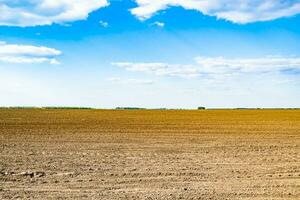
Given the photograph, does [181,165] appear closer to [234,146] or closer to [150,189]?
[150,189]

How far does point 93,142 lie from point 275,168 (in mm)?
11192

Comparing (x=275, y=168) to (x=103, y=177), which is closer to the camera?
(x=103, y=177)

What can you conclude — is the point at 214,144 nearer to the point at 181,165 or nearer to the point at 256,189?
the point at 181,165

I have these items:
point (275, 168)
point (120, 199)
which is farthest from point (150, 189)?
point (275, 168)

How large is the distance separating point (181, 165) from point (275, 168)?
2.89 metres

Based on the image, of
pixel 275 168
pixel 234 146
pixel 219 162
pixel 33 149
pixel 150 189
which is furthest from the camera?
pixel 234 146

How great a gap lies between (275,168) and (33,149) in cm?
1040

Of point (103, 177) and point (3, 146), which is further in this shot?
point (3, 146)

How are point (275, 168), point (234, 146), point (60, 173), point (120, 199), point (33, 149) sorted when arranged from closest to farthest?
1. point (120, 199)
2. point (60, 173)
3. point (275, 168)
4. point (33, 149)
5. point (234, 146)

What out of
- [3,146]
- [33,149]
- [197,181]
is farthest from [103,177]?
[3,146]

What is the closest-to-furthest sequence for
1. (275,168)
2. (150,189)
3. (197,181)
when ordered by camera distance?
(150,189) < (197,181) < (275,168)

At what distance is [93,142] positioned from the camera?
23125 mm

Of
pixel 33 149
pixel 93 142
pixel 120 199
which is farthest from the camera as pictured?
pixel 93 142

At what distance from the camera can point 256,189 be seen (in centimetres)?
1079
